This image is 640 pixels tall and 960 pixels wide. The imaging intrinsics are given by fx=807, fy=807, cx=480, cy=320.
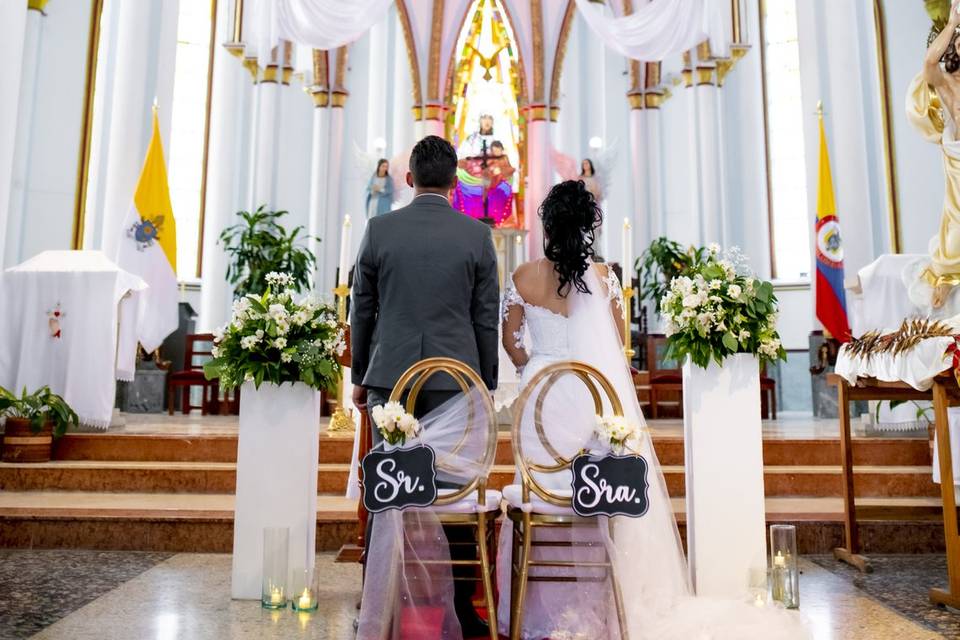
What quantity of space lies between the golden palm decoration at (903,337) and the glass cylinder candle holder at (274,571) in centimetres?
265

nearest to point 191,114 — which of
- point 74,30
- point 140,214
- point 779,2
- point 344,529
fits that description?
point 74,30

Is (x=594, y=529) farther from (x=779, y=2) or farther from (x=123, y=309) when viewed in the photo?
(x=779, y=2)

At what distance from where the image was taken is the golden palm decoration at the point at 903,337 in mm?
3301

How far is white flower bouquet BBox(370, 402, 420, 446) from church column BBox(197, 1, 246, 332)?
828 centimetres

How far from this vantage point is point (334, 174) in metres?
11.1

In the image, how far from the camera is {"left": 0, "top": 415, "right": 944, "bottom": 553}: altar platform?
4117 mm

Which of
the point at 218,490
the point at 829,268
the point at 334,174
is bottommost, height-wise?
the point at 218,490

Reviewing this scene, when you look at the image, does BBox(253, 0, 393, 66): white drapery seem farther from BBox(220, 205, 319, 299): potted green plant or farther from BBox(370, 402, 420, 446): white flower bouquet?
BBox(370, 402, 420, 446): white flower bouquet

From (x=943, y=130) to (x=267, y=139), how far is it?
25.8 ft

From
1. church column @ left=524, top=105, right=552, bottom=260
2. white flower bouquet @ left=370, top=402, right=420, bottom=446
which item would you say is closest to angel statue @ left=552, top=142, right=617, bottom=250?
church column @ left=524, top=105, right=552, bottom=260

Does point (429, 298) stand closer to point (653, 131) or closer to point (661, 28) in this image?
point (661, 28)

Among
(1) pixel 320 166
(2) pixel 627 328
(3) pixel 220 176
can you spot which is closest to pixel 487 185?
(1) pixel 320 166

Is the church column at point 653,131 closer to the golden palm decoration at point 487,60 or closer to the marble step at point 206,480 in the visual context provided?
the golden palm decoration at point 487,60

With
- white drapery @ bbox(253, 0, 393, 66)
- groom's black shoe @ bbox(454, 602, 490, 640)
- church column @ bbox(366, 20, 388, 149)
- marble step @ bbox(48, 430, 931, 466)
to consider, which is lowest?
groom's black shoe @ bbox(454, 602, 490, 640)
